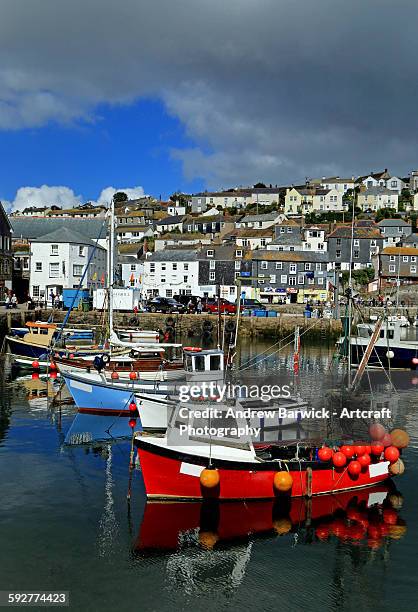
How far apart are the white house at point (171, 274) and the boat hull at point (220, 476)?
68942mm

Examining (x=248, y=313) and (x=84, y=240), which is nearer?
(x=248, y=313)

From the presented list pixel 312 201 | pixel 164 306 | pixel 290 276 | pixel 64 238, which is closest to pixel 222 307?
pixel 164 306

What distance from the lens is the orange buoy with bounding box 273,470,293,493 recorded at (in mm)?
16469

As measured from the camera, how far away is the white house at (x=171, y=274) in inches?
3386

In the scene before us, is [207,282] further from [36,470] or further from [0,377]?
[36,470]

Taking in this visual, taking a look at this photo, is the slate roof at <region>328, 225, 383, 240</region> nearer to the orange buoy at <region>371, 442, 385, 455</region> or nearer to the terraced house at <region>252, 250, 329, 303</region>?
the terraced house at <region>252, 250, 329, 303</region>

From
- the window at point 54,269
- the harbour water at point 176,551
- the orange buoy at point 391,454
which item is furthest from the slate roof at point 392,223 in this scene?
the orange buoy at point 391,454

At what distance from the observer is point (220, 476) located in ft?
54.6

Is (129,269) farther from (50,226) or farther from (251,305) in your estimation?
(251,305)

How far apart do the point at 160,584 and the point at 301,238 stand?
271 ft

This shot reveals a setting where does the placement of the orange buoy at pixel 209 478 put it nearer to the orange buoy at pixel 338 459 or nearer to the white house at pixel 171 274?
the orange buoy at pixel 338 459

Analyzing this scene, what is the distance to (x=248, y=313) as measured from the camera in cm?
6838

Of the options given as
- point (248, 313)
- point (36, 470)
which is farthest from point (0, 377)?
point (248, 313)

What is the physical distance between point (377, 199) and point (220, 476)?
12993cm
